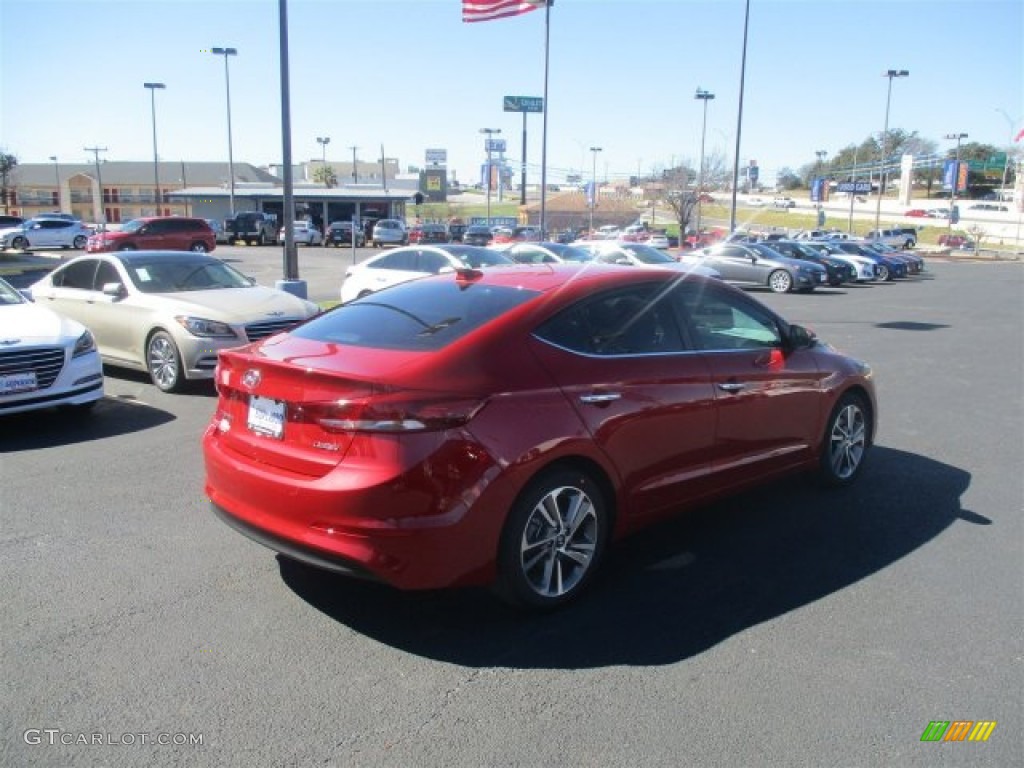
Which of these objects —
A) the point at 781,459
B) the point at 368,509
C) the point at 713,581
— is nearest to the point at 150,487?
the point at 368,509

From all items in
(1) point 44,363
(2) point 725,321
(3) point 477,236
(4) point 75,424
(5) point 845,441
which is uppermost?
(2) point 725,321

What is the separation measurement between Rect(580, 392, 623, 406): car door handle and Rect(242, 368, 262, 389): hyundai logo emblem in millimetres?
1516

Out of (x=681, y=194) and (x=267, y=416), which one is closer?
(x=267, y=416)

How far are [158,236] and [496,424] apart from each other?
34786mm

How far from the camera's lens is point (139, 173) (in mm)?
100750

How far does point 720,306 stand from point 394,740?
124 inches

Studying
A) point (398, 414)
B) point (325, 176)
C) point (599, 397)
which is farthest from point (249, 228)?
point (325, 176)

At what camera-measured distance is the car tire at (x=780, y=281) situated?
83.5 ft

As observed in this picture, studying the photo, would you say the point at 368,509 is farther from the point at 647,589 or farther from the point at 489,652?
the point at 647,589

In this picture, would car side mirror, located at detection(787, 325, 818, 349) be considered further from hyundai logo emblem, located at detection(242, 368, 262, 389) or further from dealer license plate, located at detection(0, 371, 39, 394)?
dealer license plate, located at detection(0, 371, 39, 394)

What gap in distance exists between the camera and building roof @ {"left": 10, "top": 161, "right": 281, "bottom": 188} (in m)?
97.8

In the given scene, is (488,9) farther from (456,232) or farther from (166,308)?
(456,232)

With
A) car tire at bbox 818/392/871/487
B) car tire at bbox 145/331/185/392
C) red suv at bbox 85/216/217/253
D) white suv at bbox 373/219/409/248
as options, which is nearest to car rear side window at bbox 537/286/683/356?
car tire at bbox 818/392/871/487

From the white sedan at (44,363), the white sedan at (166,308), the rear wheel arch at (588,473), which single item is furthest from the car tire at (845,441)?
the white sedan at (44,363)
